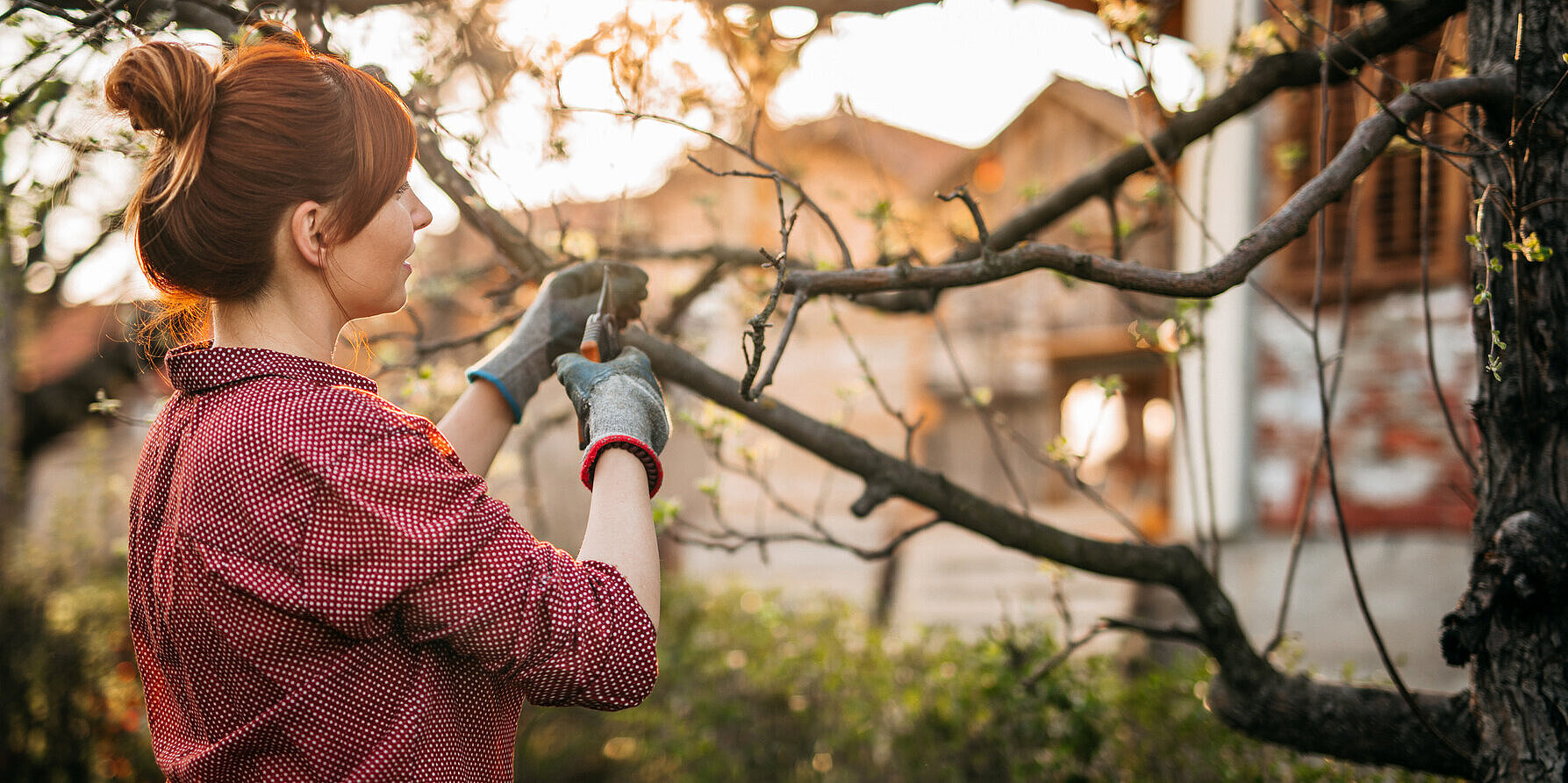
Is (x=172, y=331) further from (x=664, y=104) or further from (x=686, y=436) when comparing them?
(x=686, y=436)

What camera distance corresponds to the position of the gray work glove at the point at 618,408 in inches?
50.3

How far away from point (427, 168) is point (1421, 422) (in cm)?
544

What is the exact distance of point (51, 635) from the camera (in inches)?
182

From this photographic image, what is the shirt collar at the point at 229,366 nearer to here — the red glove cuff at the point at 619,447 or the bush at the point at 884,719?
the red glove cuff at the point at 619,447

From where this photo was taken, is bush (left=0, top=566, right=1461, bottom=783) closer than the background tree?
→ No

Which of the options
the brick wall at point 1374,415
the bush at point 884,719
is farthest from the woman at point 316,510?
the brick wall at point 1374,415

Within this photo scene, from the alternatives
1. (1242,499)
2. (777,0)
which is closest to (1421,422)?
(1242,499)

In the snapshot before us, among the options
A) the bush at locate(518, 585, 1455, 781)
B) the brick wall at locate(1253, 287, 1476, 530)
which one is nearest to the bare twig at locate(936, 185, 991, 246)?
the bush at locate(518, 585, 1455, 781)

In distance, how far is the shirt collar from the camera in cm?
119

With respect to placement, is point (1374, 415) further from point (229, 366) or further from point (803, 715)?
point (229, 366)

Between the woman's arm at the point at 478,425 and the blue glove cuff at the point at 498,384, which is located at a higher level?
the blue glove cuff at the point at 498,384

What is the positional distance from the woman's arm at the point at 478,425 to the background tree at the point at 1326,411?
30 centimetres

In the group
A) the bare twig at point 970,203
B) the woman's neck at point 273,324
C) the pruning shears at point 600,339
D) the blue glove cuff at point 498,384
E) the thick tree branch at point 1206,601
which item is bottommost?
the thick tree branch at point 1206,601

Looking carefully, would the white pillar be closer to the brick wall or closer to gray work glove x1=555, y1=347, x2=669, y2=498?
the brick wall
